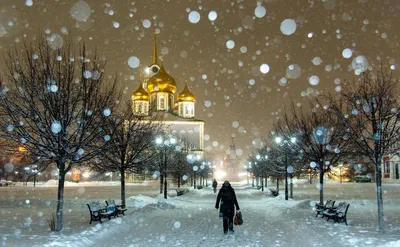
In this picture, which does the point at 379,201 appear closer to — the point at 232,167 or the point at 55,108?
the point at 55,108

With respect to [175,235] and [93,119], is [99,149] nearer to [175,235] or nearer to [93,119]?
[93,119]

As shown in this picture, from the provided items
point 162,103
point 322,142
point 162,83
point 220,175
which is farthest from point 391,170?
point 220,175

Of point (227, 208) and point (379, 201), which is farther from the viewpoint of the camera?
point (227, 208)

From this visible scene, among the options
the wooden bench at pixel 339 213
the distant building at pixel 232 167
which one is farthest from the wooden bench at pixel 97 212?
the distant building at pixel 232 167

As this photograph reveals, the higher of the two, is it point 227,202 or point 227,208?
point 227,202

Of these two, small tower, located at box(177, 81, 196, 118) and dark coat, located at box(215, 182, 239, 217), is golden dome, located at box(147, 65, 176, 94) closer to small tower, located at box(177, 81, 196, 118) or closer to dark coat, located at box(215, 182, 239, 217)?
small tower, located at box(177, 81, 196, 118)

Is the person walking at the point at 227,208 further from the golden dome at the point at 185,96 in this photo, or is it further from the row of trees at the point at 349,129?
the golden dome at the point at 185,96

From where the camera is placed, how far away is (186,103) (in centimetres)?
8900

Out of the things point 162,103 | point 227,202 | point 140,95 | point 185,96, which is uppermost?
point 185,96

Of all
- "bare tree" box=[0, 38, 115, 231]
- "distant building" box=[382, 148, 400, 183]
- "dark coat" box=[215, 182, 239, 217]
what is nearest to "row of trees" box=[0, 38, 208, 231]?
"bare tree" box=[0, 38, 115, 231]

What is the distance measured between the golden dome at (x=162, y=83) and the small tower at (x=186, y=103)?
262cm

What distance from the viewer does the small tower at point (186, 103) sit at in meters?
88.4

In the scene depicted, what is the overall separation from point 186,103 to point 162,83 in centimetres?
683

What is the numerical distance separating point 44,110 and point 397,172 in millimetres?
62935
